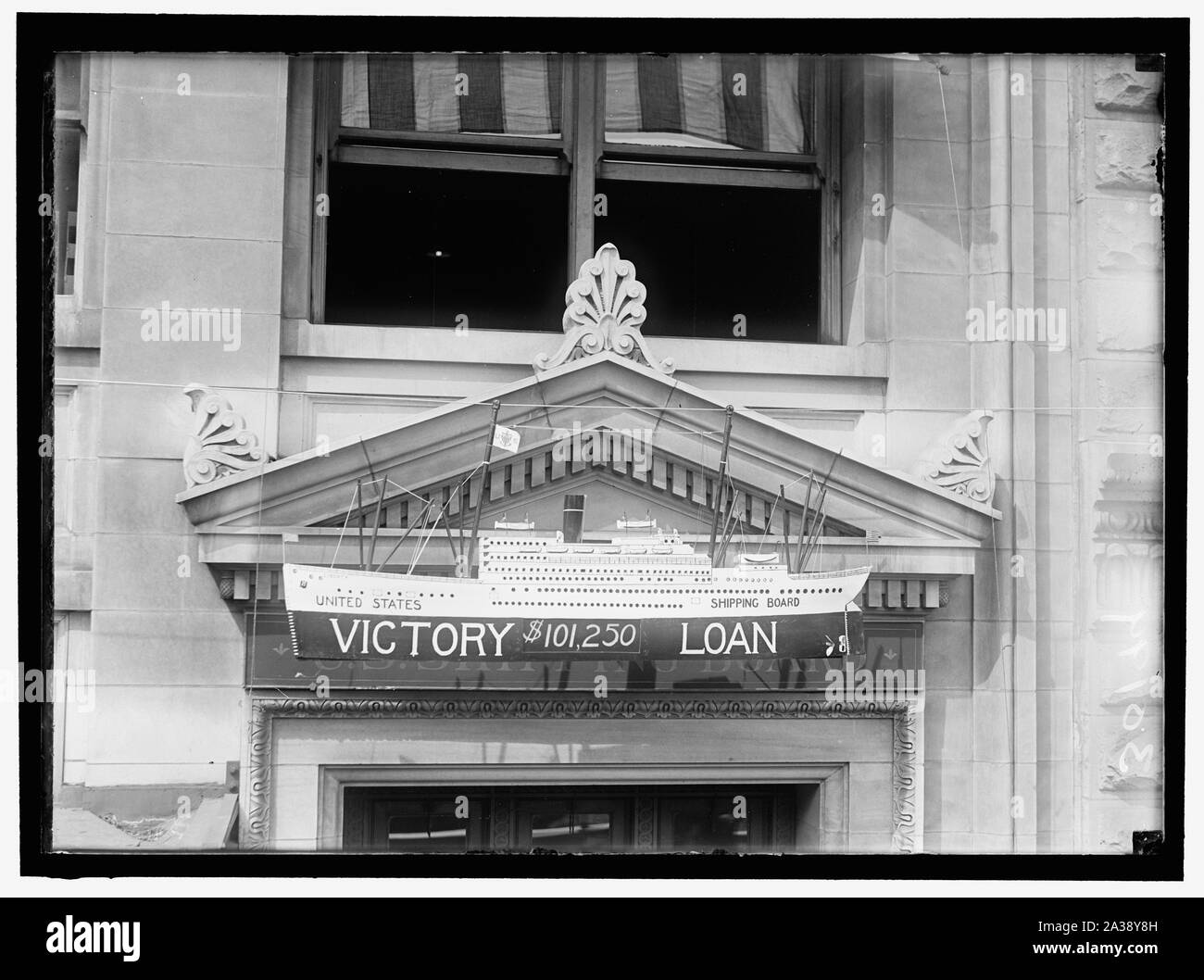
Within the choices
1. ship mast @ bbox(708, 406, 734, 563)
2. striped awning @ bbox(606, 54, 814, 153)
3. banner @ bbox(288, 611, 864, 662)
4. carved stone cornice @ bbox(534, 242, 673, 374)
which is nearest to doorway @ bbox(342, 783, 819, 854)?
banner @ bbox(288, 611, 864, 662)

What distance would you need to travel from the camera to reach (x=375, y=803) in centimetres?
867

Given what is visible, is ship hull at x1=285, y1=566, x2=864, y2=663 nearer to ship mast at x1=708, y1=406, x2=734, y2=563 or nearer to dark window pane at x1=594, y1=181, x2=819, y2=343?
ship mast at x1=708, y1=406, x2=734, y2=563

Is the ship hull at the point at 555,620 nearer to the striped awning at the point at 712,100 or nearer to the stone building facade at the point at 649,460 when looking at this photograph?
the stone building facade at the point at 649,460

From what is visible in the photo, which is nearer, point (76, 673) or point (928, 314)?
point (76, 673)

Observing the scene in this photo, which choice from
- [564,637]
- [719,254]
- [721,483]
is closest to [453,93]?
[719,254]

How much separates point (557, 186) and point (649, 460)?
2060 mm

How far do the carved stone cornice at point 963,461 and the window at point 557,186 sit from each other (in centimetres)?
111

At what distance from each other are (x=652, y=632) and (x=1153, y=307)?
154 inches

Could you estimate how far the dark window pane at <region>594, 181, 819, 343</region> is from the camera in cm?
901

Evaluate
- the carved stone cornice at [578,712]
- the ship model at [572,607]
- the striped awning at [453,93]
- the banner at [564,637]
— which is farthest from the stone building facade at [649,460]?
the banner at [564,637]

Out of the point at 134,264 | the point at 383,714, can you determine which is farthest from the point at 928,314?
the point at 134,264

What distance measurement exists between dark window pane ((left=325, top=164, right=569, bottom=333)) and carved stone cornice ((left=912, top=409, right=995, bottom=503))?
2603 mm
